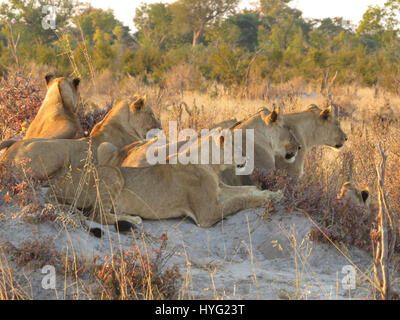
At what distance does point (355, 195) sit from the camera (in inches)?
241

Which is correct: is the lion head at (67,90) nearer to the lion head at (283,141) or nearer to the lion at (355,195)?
the lion head at (283,141)

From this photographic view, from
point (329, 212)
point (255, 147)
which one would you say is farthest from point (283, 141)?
point (329, 212)

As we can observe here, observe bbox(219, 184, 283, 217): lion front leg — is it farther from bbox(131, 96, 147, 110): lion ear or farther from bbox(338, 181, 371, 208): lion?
bbox(131, 96, 147, 110): lion ear

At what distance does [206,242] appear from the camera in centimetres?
566

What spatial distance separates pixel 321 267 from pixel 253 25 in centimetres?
4753

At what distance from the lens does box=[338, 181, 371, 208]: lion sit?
6.00 meters

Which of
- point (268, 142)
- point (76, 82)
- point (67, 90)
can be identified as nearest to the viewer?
point (268, 142)

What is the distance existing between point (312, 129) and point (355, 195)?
2.00m

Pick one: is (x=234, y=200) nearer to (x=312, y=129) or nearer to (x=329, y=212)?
(x=329, y=212)

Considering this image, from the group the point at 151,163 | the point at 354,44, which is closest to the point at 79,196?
the point at 151,163

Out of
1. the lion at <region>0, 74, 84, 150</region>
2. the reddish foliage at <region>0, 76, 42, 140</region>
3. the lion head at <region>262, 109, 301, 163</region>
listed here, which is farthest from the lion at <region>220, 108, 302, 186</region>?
the reddish foliage at <region>0, 76, 42, 140</region>

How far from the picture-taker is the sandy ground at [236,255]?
13.9ft

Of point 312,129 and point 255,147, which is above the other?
point 312,129

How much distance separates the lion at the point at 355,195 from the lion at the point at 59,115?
366 centimetres
